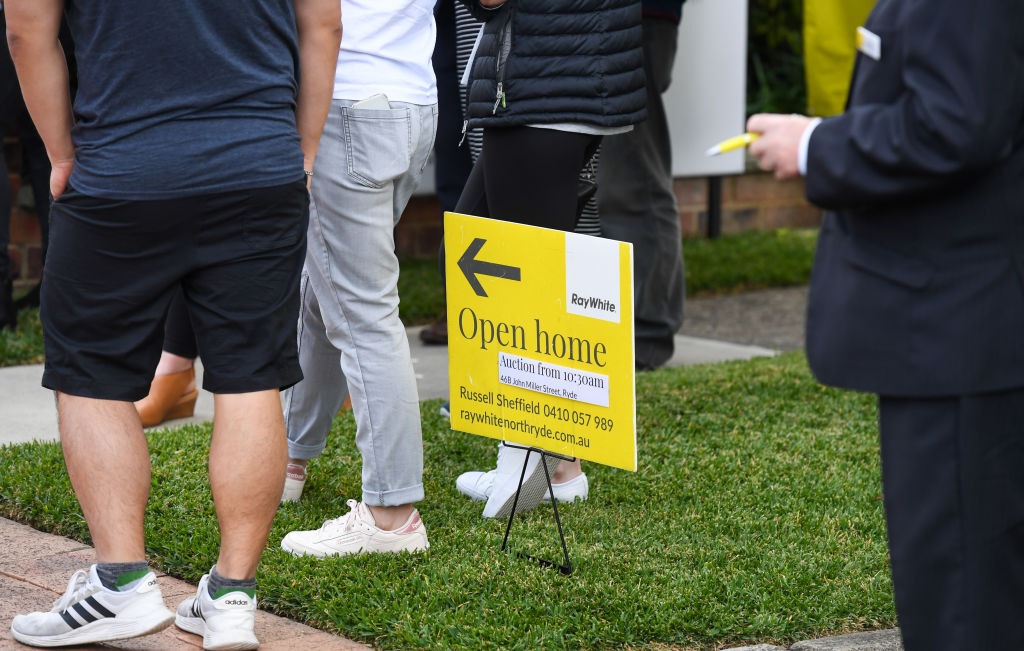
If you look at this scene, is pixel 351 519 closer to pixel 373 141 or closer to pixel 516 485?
pixel 516 485

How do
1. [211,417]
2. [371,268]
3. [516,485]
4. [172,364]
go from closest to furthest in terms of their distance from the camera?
1. [371,268]
2. [516,485]
3. [172,364]
4. [211,417]

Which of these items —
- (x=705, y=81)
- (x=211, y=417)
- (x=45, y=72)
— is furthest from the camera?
(x=705, y=81)

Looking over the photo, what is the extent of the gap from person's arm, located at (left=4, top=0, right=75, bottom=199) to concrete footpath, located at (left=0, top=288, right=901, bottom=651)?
1.02m

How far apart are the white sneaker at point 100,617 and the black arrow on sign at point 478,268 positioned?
3.82 ft

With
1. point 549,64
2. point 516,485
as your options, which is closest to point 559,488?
point 516,485

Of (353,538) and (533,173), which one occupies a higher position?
(533,173)

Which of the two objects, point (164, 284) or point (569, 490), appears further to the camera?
point (569, 490)

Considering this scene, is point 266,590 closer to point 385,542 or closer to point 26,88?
point 385,542

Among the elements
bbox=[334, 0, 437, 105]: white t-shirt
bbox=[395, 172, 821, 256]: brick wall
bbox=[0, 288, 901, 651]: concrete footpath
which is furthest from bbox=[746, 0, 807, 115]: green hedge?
bbox=[334, 0, 437, 105]: white t-shirt

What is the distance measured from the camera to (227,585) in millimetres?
2994

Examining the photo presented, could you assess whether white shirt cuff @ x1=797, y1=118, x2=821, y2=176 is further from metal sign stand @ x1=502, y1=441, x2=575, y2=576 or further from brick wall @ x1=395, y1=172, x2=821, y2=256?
brick wall @ x1=395, y1=172, x2=821, y2=256

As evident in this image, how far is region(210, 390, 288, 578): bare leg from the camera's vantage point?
117 inches

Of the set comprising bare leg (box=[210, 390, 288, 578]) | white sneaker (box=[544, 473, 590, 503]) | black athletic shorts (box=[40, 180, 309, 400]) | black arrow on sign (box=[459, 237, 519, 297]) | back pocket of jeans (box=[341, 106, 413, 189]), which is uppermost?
back pocket of jeans (box=[341, 106, 413, 189])

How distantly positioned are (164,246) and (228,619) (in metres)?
0.81
